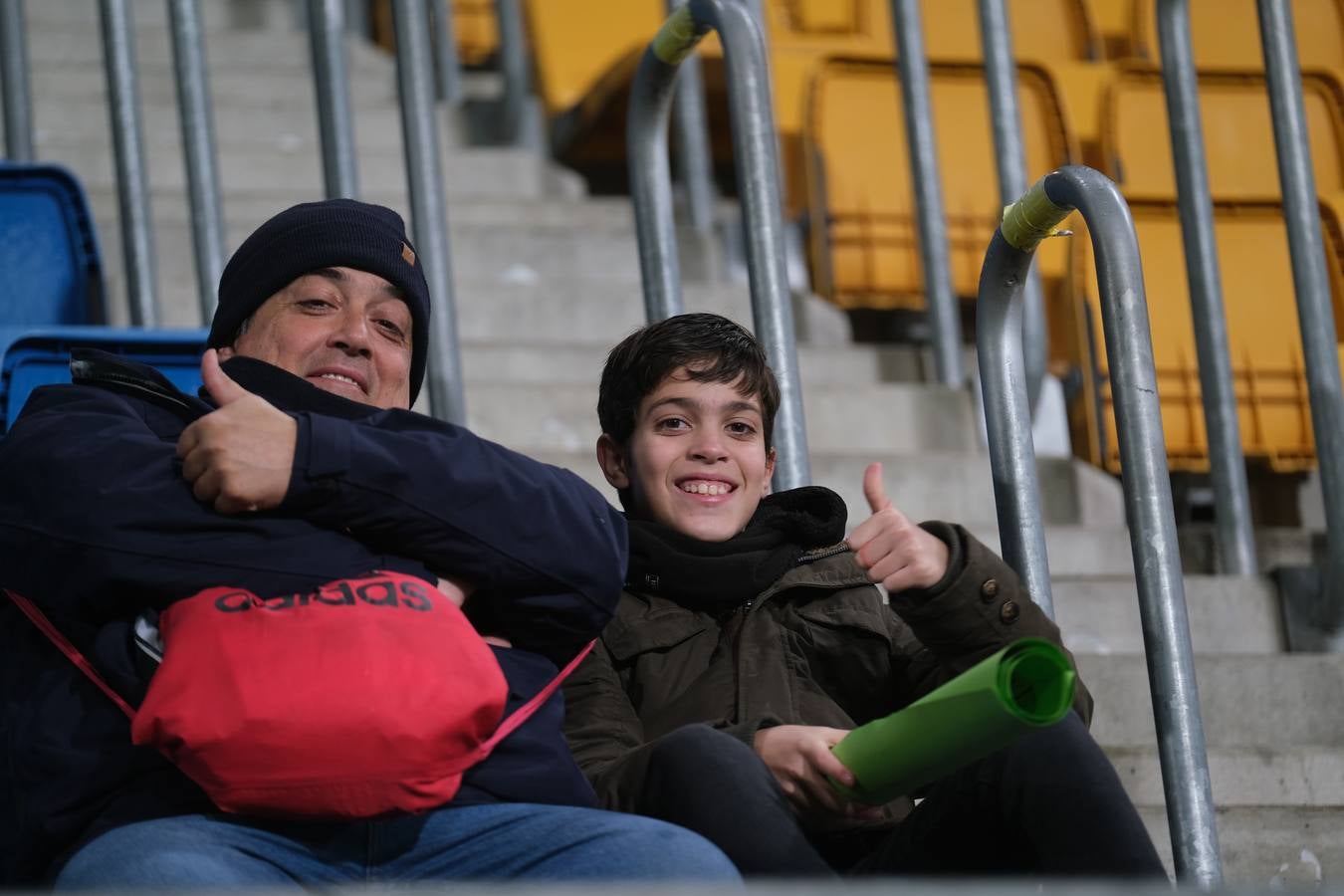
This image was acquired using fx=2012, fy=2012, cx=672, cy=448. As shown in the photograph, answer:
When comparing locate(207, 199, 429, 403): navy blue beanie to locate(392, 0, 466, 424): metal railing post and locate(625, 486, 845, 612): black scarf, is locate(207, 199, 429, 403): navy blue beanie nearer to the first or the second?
locate(625, 486, 845, 612): black scarf

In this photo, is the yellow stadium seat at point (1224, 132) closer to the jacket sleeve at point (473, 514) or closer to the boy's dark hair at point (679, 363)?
the boy's dark hair at point (679, 363)

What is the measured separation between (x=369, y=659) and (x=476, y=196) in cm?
266

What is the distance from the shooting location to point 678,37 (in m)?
2.68

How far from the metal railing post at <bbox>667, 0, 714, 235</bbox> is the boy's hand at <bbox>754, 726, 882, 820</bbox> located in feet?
7.40

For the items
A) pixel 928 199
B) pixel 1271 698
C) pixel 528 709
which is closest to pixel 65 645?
pixel 528 709

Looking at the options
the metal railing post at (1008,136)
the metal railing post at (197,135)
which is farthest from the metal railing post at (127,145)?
the metal railing post at (1008,136)

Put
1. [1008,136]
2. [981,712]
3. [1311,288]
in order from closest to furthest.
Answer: [981,712]
[1311,288]
[1008,136]

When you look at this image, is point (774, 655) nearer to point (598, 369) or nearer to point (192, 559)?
point (192, 559)

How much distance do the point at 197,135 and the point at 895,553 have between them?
5.18ft

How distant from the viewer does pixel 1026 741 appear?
1.70 meters

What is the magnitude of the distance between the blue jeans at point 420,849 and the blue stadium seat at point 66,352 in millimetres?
806

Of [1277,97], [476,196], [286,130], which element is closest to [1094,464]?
Result: [1277,97]

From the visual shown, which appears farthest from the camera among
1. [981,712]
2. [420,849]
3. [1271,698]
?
[1271,698]

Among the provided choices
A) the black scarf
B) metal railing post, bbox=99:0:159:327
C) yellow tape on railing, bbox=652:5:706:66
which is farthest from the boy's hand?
metal railing post, bbox=99:0:159:327
